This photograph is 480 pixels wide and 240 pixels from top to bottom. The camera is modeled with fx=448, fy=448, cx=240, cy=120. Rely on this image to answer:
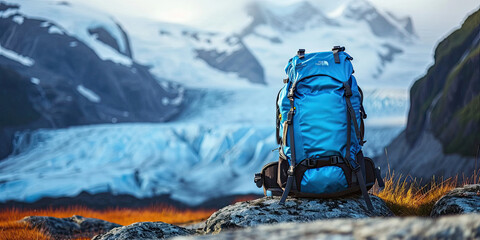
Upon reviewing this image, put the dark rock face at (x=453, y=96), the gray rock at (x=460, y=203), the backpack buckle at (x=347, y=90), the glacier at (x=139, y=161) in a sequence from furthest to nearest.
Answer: the glacier at (x=139, y=161), the dark rock face at (x=453, y=96), the gray rock at (x=460, y=203), the backpack buckle at (x=347, y=90)

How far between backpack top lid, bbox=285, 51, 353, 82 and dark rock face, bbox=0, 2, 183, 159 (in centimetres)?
3210

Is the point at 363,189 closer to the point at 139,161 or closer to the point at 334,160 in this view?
the point at 334,160

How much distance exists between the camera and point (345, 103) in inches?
156

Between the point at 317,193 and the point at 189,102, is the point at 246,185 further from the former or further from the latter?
the point at 317,193

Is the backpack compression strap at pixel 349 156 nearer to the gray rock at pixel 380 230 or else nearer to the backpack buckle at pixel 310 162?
the backpack buckle at pixel 310 162

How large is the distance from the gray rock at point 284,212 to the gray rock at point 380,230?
2.26m

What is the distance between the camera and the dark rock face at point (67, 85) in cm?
3506

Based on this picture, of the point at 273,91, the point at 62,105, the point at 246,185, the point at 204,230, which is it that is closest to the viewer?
the point at 204,230

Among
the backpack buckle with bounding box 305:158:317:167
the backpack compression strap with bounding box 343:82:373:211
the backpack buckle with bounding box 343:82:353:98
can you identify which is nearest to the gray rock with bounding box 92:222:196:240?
the backpack buckle with bounding box 305:158:317:167

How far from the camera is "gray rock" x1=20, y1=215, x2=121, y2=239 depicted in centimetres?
581

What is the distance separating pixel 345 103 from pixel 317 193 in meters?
0.83

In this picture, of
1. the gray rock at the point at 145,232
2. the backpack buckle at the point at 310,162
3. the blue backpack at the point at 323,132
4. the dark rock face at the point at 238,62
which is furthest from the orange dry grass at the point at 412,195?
the dark rock face at the point at 238,62

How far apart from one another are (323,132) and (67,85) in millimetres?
41172

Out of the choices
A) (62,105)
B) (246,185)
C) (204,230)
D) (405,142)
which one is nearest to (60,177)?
(62,105)
